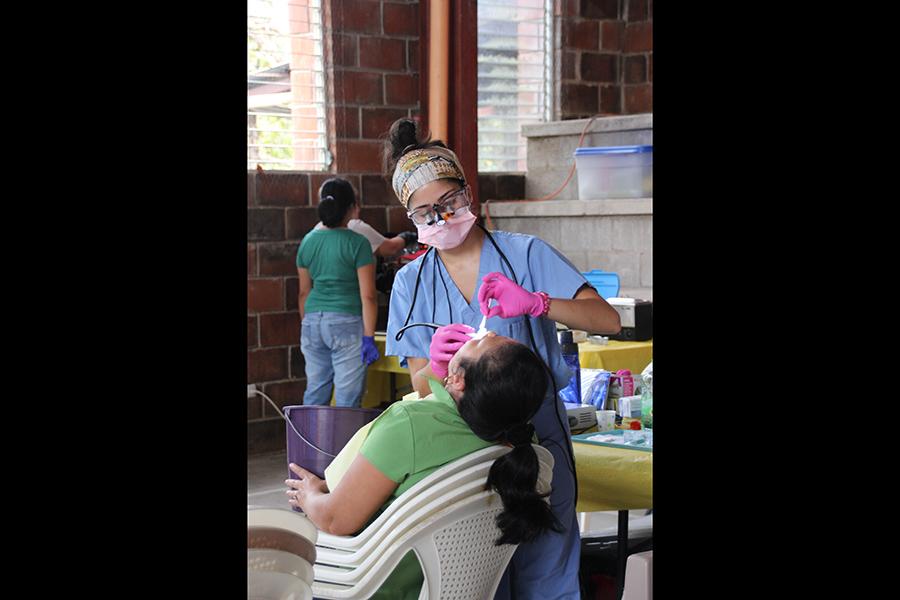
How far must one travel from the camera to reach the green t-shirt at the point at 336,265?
184 inches

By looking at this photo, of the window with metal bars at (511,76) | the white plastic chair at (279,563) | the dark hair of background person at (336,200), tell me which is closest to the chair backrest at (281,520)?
the white plastic chair at (279,563)

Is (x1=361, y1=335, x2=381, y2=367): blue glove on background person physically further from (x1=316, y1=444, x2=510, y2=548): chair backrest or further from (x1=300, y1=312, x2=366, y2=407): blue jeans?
(x1=316, y1=444, x2=510, y2=548): chair backrest

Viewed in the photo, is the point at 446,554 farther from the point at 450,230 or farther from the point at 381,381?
the point at 381,381

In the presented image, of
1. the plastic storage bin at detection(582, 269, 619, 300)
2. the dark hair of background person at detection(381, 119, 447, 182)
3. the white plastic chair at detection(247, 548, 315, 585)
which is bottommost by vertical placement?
the white plastic chair at detection(247, 548, 315, 585)

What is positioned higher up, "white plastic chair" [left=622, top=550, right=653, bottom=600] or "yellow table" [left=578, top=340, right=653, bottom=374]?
"yellow table" [left=578, top=340, right=653, bottom=374]

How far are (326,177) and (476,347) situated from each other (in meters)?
3.90

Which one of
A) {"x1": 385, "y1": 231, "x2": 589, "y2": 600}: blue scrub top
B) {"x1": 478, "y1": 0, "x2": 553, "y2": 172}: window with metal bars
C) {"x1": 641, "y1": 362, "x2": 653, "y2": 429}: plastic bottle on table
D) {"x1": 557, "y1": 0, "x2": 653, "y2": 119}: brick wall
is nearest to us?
{"x1": 385, "y1": 231, "x2": 589, "y2": 600}: blue scrub top

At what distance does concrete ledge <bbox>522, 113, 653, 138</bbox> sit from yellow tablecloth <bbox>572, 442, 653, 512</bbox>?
3759mm

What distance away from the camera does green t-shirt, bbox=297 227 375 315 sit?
4.67m

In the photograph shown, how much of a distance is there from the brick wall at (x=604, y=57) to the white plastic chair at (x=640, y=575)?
5.20 meters

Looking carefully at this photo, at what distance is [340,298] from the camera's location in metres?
4.70

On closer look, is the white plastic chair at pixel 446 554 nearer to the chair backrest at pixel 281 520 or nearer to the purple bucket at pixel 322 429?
the purple bucket at pixel 322 429

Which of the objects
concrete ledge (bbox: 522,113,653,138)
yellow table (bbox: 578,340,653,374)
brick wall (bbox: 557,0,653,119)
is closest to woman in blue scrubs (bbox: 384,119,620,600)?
yellow table (bbox: 578,340,653,374)
